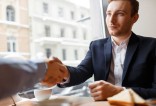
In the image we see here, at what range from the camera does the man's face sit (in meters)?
1.56

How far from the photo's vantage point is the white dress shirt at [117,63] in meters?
1.58

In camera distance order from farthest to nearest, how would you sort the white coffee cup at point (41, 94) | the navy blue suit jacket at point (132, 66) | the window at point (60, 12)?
the window at point (60, 12), the navy blue suit jacket at point (132, 66), the white coffee cup at point (41, 94)

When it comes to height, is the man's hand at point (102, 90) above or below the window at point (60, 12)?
below

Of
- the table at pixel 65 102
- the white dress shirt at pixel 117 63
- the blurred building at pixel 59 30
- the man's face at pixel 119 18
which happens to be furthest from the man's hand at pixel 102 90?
the blurred building at pixel 59 30

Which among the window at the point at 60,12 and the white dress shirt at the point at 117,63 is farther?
the window at the point at 60,12

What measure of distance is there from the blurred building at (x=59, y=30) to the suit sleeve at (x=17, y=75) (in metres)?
0.78

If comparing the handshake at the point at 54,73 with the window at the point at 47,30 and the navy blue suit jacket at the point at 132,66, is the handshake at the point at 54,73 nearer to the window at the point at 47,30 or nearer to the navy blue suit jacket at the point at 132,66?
the navy blue suit jacket at the point at 132,66

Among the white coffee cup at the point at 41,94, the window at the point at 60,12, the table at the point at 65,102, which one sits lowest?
the table at the point at 65,102

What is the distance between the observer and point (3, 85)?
0.91 meters

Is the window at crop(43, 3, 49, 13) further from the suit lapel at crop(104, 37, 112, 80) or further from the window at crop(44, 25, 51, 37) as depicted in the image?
the suit lapel at crop(104, 37, 112, 80)

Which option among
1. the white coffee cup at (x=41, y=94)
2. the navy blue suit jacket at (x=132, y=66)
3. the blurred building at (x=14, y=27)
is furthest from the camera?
the blurred building at (x=14, y=27)

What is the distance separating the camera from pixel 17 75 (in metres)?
0.97

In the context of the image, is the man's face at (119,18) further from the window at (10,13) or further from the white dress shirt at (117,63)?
the window at (10,13)

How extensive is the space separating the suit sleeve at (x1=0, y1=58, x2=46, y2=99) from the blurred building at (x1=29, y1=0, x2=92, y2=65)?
78cm
